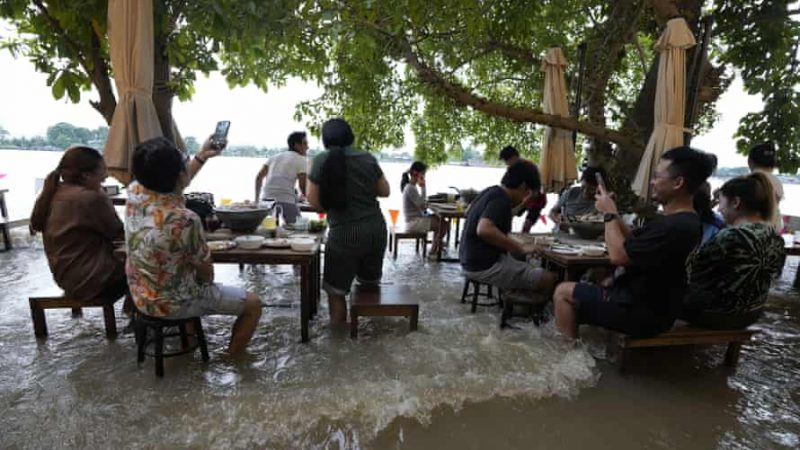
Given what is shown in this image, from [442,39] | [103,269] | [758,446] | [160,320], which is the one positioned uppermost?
[442,39]

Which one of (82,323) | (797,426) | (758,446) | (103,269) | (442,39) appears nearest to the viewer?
(758,446)

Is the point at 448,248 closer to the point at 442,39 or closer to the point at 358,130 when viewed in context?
the point at 358,130

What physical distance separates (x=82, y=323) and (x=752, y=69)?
28.3 ft

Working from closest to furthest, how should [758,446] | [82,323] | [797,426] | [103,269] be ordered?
[758,446]
[797,426]
[103,269]
[82,323]

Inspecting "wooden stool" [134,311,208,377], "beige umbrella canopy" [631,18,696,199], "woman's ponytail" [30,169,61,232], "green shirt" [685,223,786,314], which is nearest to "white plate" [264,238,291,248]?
"wooden stool" [134,311,208,377]

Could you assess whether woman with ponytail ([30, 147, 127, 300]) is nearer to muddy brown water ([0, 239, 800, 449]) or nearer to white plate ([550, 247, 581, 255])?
muddy brown water ([0, 239, 800, 449])

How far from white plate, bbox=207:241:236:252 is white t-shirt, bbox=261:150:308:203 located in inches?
85.0

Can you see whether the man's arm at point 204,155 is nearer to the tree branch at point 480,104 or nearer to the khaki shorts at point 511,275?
the khaki shorts at point 511,275

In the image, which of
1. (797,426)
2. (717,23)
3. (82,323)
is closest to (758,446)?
(797,426)

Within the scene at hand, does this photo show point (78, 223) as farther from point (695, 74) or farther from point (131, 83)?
point (695, 74)

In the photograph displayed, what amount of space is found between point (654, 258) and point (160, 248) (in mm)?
2877

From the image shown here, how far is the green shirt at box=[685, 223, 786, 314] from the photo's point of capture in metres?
2.80

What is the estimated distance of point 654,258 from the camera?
8.23 ft

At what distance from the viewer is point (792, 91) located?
5824mm
